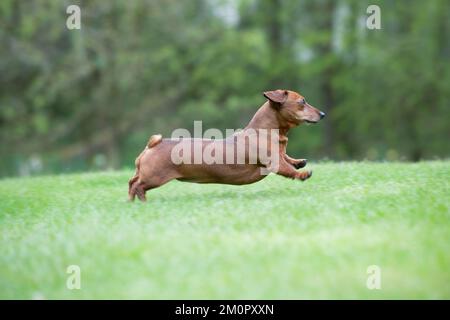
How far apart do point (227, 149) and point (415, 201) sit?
2.74m

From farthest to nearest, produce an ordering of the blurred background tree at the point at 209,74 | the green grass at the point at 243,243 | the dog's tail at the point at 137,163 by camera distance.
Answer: the blurred background tree at the point at 209,74
the dog's tail at the point at 137,163
the green grass at the point at 243,243

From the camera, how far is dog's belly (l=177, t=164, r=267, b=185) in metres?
10.1

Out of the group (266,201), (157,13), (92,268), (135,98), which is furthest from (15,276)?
(135,98)

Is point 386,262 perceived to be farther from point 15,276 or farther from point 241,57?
point 241,57

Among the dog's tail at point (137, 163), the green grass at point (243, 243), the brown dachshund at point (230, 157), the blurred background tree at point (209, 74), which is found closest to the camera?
the green grass at point (243, 243)

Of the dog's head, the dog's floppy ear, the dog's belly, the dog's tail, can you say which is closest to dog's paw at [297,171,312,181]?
the dog's belly

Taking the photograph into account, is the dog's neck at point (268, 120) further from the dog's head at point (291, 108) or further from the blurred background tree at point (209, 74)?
the blurred background tree at point (209, 74)

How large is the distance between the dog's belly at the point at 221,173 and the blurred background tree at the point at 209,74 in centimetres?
1699

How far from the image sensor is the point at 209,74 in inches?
1351

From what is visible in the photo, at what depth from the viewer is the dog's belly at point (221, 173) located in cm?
1008

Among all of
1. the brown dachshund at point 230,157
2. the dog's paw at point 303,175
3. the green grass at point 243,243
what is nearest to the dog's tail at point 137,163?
the brown dachshund at point 230,157

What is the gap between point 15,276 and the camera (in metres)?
7.40

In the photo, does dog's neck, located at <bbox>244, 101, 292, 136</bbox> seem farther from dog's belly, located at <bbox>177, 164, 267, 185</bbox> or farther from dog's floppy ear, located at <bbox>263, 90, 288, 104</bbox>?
dog's belly, located at <bbox>177, 164, 267, 185</bbox>

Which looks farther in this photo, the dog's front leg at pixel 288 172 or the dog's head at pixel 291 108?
the dog's head at pixel 291 108
